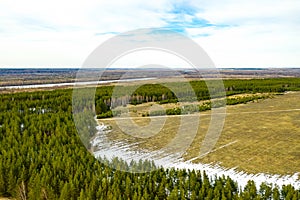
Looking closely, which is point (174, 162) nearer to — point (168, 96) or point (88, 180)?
point (88, 180)

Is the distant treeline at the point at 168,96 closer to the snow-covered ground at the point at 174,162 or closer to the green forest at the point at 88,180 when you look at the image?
the snow-covered ground at the point at 174,162

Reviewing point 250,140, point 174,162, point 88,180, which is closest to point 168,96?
point 250,140

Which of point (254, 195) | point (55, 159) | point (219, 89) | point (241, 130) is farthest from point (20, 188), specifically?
point (219, 89)

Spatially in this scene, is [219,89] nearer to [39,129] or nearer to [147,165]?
[39,129]

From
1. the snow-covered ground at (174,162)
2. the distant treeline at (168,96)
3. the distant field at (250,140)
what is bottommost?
the snow-covered ground at (174,162)

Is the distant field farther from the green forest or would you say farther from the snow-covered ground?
the green forest


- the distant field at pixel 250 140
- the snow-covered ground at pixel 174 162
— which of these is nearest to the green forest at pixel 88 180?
the snow-covered ground at pixel 174 162
